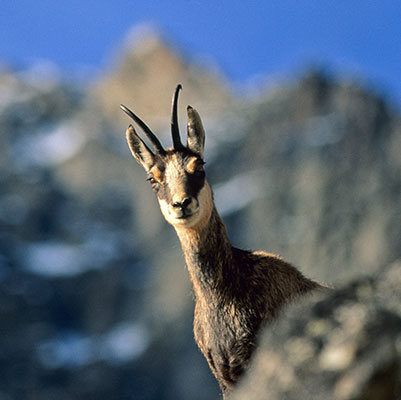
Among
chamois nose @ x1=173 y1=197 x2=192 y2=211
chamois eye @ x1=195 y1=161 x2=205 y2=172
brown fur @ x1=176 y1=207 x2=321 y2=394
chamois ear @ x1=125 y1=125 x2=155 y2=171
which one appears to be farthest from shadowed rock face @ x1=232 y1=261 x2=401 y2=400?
chamois ear @ x1=125 y1=125 x2=155 y2=171

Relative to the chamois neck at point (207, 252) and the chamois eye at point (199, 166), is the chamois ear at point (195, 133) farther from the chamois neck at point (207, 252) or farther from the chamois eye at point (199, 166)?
the chamois neck at point (207, 252)

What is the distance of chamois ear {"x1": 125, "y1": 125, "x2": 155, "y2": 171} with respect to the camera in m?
13.1

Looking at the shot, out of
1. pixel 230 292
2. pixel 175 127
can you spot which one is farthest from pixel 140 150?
pixel 230 292

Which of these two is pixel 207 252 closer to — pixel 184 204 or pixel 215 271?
pixel 215 271

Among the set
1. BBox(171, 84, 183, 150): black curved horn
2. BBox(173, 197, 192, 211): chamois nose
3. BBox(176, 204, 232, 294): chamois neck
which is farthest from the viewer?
BBox(171, 84, 183, 150): black curved horn

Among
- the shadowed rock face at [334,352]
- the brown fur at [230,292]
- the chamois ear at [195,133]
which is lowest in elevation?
the shadowed rock face at [334,352]

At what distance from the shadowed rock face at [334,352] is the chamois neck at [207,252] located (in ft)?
19.7

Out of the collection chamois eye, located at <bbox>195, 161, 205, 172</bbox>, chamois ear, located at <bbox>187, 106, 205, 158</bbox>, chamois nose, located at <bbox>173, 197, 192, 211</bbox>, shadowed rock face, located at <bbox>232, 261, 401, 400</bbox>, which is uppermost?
chamois ear, located at <bbox>187, 106, 205, 158</bbox>

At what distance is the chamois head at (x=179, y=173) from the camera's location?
12.1 meters

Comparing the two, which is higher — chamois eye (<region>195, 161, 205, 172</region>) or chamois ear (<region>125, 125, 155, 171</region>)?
chamois ear (<region>125, 125, 155, 171</region>)

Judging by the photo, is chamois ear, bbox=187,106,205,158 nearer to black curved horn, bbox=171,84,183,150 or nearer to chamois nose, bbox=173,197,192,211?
black curved horn, bbox=171,84,183,150

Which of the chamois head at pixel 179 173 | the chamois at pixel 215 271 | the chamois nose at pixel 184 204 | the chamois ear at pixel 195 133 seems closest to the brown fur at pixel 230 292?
the chamois at pixel 215 271

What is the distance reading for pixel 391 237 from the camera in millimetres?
198500

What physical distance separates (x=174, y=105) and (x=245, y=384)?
7.52 m
